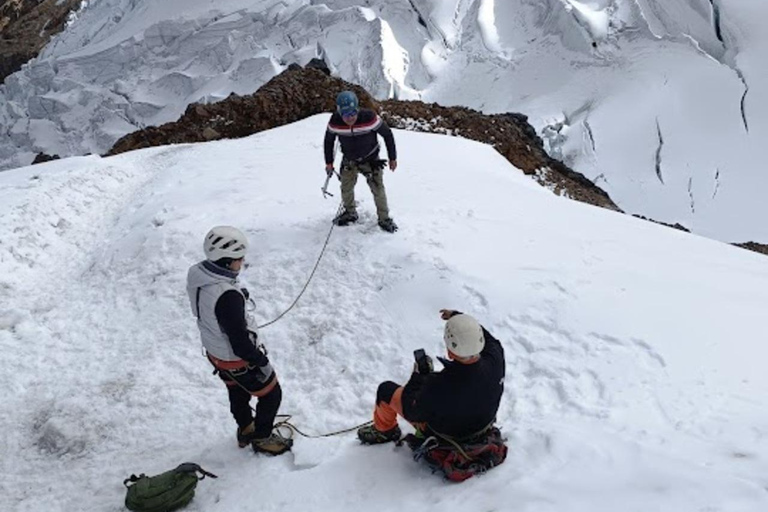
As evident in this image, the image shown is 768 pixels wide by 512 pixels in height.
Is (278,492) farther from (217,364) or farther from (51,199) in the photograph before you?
(51,199)

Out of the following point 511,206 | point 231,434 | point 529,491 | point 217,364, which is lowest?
point 511,206

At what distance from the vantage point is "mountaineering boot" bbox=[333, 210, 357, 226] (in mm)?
7668

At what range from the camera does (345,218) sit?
7.70 meters

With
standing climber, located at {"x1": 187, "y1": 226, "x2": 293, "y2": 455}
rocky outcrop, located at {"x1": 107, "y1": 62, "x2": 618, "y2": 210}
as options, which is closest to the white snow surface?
standing climber, located at {"x1": 187, "y1": 226, "x2": 293, "y2": 455}

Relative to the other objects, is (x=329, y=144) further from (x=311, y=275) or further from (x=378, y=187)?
(x=311, y=275)

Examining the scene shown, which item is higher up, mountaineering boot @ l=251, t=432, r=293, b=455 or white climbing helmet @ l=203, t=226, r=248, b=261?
white climbing helmet @ l=203, t=226, r=248, b=261

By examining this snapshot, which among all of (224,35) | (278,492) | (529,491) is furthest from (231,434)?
(224,35)

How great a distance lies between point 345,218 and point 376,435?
364cm

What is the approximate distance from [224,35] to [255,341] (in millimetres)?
25741

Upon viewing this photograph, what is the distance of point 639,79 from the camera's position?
20.3 m

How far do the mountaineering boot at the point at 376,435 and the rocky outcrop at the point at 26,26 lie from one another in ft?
153

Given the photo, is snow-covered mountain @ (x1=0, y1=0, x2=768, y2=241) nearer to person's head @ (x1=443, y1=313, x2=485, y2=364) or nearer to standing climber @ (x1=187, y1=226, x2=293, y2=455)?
person's head @ (x1=443, y1=313, x2=485, y2=364)

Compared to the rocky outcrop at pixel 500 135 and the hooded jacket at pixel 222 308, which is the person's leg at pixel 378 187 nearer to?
the hooded jacket at pixel 222 308

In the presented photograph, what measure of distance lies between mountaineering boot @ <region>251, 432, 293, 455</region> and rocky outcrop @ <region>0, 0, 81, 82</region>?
4616 cm
